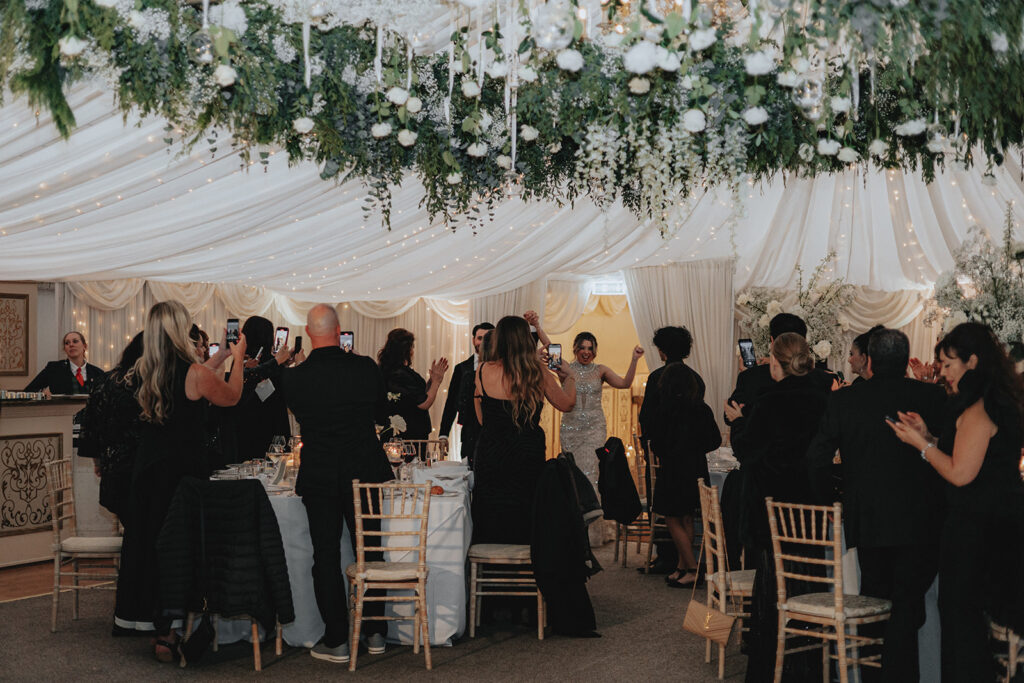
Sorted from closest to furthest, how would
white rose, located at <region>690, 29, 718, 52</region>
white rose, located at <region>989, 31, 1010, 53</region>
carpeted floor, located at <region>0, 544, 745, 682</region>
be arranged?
white rose, located at <region>690, 29, 718, 52</region>
white rose, located at <region>989, 31, 1010, 53</region>
carpeted floor, located at <region>0, 544, 745, 682</region>

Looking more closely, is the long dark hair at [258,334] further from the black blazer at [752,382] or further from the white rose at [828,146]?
the white rose at [828,146]

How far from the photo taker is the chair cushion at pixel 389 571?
4.59 metres

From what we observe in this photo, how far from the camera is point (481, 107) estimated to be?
456cm

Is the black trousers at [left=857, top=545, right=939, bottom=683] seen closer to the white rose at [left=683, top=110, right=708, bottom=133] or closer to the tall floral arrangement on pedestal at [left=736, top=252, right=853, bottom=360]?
the white rose at [left=683, top=110, right=708, bottom=133]

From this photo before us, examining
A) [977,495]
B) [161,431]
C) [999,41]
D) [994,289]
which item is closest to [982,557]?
[977,495]

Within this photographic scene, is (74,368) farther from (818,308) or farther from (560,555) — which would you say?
(818,308)

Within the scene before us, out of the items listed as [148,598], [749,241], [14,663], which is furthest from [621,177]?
[749,241]

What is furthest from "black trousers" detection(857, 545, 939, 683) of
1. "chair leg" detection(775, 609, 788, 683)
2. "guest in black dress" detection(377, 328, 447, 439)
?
"guest in black dress" detection(377, 328, 447, 439)

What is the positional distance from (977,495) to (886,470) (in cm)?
34

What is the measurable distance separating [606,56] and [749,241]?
198 inches

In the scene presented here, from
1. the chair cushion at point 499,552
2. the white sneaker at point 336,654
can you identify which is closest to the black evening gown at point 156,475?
the white sneaker at point 336,654

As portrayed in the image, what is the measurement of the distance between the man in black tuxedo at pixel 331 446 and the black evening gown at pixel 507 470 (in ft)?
2.14

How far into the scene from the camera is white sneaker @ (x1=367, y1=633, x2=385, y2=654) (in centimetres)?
485

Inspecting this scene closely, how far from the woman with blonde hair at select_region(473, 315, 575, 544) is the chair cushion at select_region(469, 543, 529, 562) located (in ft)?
0.36
